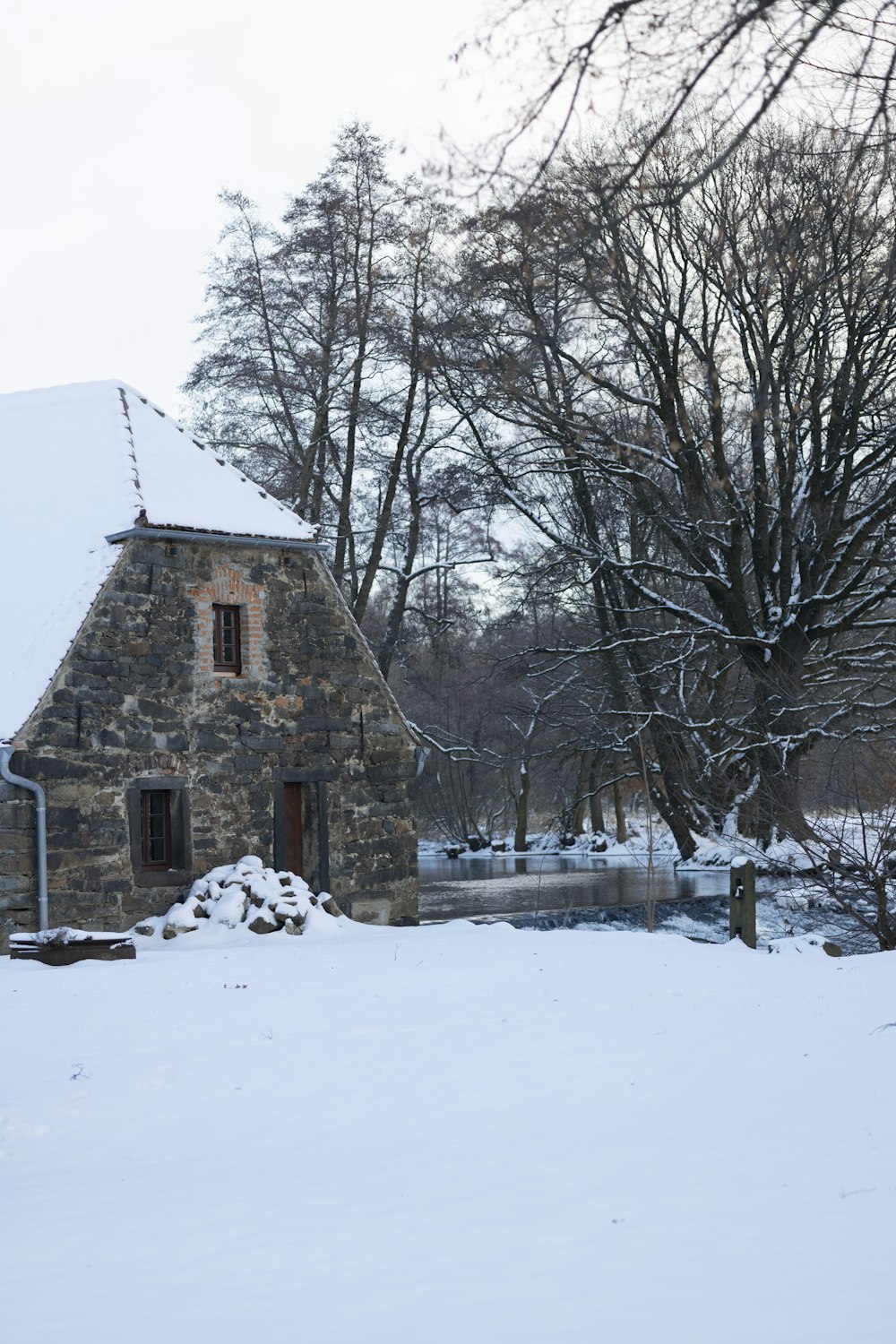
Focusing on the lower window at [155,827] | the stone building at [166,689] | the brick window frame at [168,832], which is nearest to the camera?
the stone building at [166,689]

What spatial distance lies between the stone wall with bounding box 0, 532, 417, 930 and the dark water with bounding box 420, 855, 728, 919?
9.04ft

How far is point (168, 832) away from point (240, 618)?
2.67m

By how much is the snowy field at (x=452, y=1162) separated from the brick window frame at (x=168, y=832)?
426 centimetres

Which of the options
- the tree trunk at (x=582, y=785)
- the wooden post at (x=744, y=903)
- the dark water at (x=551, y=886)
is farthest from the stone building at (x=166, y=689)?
the tree trunk at (x=582, y=785)

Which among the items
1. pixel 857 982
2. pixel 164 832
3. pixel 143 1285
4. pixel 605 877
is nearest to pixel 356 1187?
pixel 143 1285

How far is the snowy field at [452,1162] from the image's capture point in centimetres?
429

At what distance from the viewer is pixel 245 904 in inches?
574

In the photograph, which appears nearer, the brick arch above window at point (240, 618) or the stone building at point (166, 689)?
the stone building at point (166, 689)

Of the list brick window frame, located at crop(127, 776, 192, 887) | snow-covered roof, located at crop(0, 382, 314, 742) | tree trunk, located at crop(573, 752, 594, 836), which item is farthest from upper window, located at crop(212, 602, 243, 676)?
tree trunk, located at crop(573, 752, 594, 836)

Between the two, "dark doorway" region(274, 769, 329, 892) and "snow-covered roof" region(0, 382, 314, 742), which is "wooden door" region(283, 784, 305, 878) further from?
"snow-covered roof" region(0, 382, 314, 742)

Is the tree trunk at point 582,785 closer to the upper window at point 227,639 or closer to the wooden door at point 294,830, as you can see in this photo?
the wooden door at point 294,830

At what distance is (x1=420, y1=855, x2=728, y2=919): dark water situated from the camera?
22047 mm

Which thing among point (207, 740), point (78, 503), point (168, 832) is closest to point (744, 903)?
point (207, 740)

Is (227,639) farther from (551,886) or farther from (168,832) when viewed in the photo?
(551,886)
